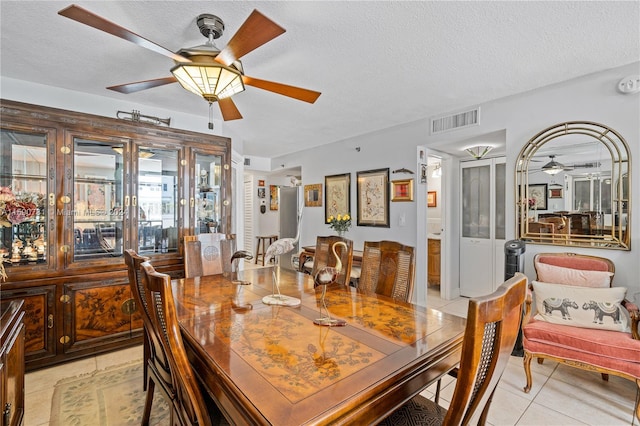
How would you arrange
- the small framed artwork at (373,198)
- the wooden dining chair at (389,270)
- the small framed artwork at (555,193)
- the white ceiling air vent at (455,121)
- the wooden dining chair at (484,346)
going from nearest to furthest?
the wooden dining chair at (484,346)
the wooden dining chair at (389,270)
the small framed artwork at (555,193)
the white ceiling air vent at (455,121)
the small framed artwork at (373,198)

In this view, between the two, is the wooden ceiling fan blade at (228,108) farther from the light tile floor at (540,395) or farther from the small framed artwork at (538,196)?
the small framed artwork at (538,196)

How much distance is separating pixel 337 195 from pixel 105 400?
370 centimetres

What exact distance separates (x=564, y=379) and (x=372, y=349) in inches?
91.6

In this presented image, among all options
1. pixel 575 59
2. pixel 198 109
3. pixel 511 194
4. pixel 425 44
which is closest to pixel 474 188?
pixel 511 194

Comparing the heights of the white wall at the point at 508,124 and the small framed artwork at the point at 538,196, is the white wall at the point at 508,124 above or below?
above

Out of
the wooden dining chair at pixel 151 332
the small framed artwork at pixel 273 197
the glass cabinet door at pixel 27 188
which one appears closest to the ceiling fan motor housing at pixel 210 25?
the wooden dining chair at pixel 151 332

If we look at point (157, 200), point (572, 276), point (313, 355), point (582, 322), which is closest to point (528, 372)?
point (582, 322)

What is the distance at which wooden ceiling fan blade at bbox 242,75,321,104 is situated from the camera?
1.93 metres

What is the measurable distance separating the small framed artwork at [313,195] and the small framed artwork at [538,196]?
3.09 m

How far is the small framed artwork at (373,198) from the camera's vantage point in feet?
13.8

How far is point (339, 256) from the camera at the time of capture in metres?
2.51

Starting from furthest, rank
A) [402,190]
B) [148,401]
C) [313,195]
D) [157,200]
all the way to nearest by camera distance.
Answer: [313,195] → [402,190] → [157,200] → [148,401]

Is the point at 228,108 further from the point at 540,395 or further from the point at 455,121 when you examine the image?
the point at 540,395

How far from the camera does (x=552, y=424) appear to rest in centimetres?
193
